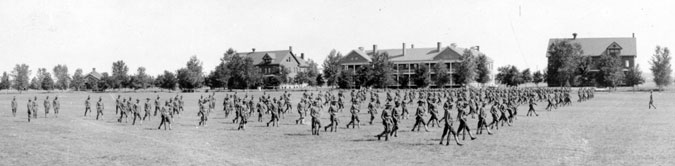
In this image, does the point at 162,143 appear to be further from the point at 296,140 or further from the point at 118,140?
the point at 296,140

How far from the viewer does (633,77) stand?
262 ft

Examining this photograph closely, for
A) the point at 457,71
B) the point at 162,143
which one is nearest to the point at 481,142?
the point at 162,143

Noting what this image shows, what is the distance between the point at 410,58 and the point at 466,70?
1442 centimetres

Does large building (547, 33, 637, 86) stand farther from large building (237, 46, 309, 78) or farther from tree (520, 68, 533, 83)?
large building (237, 46, 309, 78)

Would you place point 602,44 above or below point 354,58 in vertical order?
above

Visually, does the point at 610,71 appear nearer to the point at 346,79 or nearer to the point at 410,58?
the point at 410,58

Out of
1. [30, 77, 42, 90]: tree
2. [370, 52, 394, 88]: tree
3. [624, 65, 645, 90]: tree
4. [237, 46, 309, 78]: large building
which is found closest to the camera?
[624, 65, 645, 90]: tree

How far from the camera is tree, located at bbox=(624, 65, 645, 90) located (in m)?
79.7

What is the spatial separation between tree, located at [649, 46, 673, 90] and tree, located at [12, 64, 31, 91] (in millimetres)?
125891

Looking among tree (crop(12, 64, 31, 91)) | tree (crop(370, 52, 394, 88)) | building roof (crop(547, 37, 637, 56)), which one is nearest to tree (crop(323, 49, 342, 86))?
tree (crop(370, 52, 394, 88))

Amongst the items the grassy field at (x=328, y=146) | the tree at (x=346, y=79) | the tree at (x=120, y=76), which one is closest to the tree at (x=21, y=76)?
the tree at (x=120, y=76)

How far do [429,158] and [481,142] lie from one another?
13.8ft

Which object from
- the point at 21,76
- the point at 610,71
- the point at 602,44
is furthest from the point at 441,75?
the point at 21,76

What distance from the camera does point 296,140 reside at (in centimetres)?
1906
